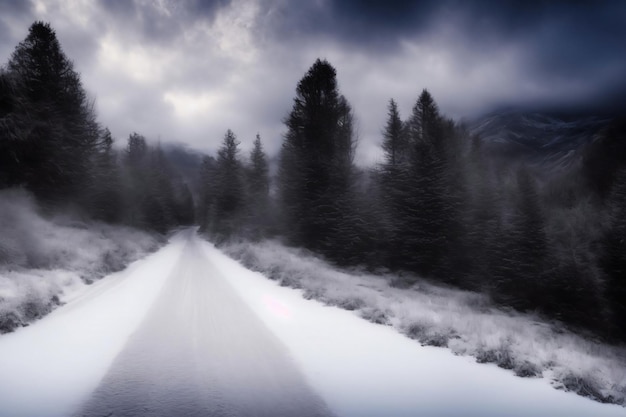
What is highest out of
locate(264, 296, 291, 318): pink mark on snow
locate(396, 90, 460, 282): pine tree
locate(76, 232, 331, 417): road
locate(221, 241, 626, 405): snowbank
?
locate(396, 90, 460, 282): pine tree

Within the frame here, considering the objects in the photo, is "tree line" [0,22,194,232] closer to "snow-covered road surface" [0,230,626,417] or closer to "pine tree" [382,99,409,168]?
"snow-covered road surface" [0,230,626,417]

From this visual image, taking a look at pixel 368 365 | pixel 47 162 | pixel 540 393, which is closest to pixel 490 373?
pixel 540 393

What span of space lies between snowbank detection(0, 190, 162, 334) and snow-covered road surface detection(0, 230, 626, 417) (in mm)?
684

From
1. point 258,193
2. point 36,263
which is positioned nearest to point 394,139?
point 258,193

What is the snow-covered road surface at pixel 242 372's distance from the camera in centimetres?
388

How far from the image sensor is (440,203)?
59.3 ft

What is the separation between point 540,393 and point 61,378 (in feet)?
22.1

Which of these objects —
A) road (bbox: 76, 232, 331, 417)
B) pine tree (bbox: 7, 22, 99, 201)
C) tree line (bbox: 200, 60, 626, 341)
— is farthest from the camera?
pine tree (bbox: 7, 22, 99, 201)

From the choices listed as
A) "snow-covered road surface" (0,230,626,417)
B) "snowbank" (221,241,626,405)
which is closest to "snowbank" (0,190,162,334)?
"snow-covered road surface" (0,230,626,417)

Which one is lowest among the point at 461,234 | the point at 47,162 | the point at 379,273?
the point at 379,273

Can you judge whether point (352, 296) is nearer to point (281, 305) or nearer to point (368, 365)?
point (281, 305)

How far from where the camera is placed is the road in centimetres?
382

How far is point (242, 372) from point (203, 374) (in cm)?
58

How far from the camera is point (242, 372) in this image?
15.8 feet
